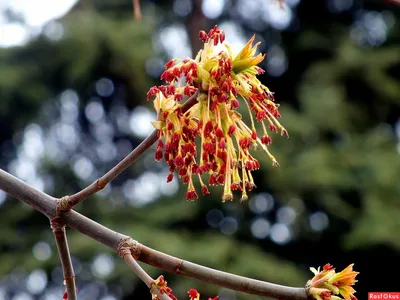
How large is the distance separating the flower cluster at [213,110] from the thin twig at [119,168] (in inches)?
0.7

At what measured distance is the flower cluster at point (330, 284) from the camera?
1050 mm

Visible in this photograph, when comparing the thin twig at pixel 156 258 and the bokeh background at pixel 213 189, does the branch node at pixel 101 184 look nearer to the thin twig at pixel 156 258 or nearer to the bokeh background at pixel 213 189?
the thin twig at pixel 156 258

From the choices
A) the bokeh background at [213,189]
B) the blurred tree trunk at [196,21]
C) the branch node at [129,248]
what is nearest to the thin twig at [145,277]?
Answer: the branch node at [129,248]

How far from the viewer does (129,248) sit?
110 cm

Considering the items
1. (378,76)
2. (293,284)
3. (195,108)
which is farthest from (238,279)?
(378,76)

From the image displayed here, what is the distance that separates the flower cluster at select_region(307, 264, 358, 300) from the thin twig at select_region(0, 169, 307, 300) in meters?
0.02

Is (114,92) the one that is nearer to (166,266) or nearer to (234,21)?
(234,21)

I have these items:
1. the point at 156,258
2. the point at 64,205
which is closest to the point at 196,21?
the point at 64,205

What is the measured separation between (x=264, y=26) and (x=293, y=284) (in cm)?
332

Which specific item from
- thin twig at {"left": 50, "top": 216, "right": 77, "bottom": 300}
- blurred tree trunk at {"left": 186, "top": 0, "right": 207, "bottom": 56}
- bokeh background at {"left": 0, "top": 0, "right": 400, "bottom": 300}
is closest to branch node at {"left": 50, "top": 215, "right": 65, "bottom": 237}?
thin twig at {"left": 50, "top": 216, "right": 77, "bottom": 300}

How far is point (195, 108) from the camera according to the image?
114 cm

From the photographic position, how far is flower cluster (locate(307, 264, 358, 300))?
105 cm

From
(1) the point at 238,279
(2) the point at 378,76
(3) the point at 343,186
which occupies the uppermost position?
(2) the point at 378,76

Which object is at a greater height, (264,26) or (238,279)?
(264,26)
